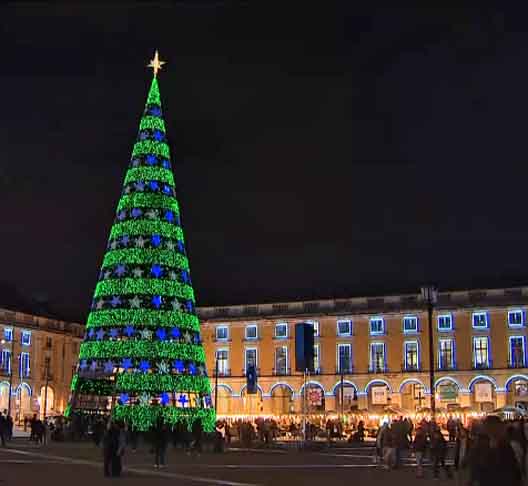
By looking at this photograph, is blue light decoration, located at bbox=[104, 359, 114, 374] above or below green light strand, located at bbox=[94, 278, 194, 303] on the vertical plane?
below

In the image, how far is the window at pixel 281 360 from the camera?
8075 centimetres

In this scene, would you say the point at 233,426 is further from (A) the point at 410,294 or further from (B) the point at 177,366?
(A) the point at 410,294

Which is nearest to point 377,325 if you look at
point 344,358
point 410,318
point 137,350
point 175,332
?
point 410,318

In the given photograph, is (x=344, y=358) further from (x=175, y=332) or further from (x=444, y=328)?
(x=175, y=332)

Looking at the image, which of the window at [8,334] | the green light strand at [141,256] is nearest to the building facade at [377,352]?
the window at [8,334]

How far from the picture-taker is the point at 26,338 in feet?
261

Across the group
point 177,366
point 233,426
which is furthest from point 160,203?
point 233,426

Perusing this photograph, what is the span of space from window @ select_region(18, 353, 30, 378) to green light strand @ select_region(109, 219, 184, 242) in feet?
149

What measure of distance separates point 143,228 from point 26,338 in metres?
47.0

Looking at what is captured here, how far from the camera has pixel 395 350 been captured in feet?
253

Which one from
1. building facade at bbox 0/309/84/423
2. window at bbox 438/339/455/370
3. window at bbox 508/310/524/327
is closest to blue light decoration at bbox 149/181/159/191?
building facade at bbox 0/309/84/423

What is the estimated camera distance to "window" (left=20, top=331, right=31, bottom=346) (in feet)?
259

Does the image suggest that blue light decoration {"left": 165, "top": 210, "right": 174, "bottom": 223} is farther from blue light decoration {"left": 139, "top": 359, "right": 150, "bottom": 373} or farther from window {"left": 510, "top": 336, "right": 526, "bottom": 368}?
window {"left": 510, "top": 336, "right": 526, "bottom": 368}

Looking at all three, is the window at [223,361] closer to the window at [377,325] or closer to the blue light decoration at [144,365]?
the window at [377,325]
